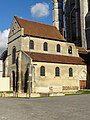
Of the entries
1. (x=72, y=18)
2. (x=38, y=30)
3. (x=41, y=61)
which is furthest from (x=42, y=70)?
(x=72, y=18)

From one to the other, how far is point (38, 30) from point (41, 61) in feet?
28.2

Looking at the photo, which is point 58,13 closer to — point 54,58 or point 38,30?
point 38,30

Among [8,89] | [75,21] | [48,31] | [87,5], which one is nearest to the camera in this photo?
[8,89]

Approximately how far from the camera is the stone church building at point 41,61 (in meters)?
39.4

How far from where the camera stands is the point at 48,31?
4741 centimetres

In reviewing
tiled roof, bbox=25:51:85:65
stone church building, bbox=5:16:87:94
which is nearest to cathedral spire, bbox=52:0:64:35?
stone church building, bbox=5:16:87:94

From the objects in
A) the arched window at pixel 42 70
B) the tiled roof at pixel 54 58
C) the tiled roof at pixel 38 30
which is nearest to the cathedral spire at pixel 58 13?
the tiled roof at pixel 38 30

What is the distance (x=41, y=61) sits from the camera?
39.5 m

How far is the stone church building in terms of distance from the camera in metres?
39.4

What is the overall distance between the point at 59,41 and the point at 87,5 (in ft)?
40.3

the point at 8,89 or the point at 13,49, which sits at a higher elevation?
the point at 13,49

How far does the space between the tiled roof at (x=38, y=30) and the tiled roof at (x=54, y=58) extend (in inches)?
161

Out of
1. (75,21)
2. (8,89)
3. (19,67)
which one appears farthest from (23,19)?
(75,21)

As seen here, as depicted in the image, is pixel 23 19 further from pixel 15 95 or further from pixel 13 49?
pixel 15 95
